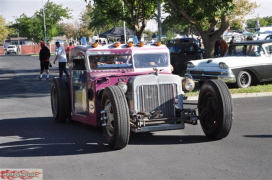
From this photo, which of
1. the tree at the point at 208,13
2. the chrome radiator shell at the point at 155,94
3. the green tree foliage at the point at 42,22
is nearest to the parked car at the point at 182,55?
the tree at the point at 208,13

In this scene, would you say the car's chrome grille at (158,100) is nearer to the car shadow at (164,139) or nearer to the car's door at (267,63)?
the car shadow at (164,139)

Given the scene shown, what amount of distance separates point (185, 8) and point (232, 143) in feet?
47.5

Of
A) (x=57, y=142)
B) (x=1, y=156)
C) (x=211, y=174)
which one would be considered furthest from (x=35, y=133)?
(x=211, y=174)

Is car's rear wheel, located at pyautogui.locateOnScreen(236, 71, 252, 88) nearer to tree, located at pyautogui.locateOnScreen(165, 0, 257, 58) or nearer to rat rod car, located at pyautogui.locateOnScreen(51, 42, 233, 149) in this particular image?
tree, located at pyautogui.locateOnScreen(165, 0, 257, 58)

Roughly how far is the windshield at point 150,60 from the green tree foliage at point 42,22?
67.0m

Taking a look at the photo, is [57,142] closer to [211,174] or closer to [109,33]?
[211,174]

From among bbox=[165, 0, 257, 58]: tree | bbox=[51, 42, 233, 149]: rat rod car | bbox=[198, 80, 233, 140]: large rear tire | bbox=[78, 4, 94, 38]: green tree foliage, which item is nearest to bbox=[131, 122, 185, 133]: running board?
bbox=[51, 42, 233, 149]: rat rod car

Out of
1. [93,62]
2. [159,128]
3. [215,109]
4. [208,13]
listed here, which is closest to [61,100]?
[93,62]

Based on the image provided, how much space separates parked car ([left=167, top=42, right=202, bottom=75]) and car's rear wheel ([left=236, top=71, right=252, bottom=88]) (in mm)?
6032

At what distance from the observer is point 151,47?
10.0 m

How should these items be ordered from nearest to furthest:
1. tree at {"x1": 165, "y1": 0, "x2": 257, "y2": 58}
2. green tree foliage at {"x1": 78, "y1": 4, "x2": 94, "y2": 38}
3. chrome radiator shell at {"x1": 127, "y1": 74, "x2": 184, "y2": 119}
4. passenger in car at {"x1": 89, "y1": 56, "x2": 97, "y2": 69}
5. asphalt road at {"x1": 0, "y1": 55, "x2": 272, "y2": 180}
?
asphalt road at {"x1": 0, "y1": 55, "x2": 272, "y2": 180} < chrome radiator shell at {"x1": 127, "y1": 74, "x2": 184, "y2": 119} < passenger in car at {"x1": 89, "y1": 56, "x2": 97, "y2": 69} < tree at {"x1": 165, "y1": 0, "x2": 257, "y2": 58} < green tree foliage at {"x1": 78, "y1": 4, "x2": 94, "y2": 38}

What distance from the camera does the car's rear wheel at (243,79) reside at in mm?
16188

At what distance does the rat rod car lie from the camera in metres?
8.08

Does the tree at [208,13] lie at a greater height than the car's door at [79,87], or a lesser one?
greater
